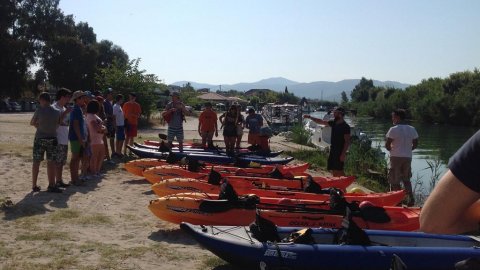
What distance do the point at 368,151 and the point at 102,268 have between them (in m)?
11.3

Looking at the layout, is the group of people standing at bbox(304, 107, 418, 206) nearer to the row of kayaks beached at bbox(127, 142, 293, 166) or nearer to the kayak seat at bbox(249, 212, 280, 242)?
the row of kayaks beached at bbox(127, 142, 293, 166)

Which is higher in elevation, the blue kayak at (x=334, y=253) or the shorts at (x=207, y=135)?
the shorts at (x=207, y=135)

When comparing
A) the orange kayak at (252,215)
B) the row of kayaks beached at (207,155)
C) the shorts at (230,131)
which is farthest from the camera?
the shorts at (230,131)

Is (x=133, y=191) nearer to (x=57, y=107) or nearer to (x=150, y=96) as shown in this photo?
(x=57, y=107)

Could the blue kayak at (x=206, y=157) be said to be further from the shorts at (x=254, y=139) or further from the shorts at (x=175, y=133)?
the shorts at (x=254, y=139)

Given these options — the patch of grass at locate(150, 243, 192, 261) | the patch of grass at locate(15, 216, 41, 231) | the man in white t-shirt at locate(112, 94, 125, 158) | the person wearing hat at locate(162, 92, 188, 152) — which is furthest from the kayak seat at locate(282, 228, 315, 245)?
the man in white t-shirt at locate(112, 94, 125, 158)

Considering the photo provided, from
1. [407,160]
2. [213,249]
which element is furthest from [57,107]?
[407,160]

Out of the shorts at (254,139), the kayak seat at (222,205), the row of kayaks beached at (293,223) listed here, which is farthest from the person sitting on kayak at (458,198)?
the shorts at (254,139)

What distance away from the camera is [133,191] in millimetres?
8547

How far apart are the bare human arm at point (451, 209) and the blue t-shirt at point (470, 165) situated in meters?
0.02

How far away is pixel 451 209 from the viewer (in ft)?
5.60

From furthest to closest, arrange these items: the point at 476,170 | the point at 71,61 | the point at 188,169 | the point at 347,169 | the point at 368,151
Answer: the point at 71,61 < the point at 368,151 < the point at 347,169 < the point at 188,169 < the point at 476,170

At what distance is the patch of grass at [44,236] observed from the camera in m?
5.46

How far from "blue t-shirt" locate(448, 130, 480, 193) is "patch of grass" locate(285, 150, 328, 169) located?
11491 millimetres
